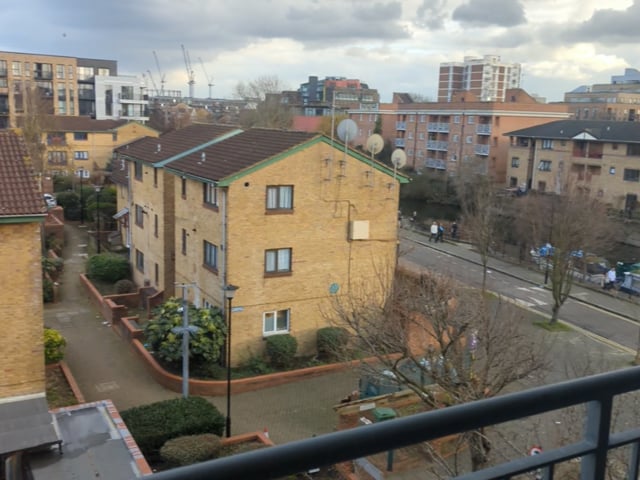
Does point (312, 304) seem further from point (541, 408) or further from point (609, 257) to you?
point (609, 257)

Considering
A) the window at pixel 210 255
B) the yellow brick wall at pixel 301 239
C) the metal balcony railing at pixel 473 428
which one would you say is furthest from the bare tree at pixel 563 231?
the metal balcony railing at pixel 473 428

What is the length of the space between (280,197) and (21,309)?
8.81 metres

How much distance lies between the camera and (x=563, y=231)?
88.4 ft

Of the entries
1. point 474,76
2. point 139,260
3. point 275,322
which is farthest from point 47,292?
point 474,76

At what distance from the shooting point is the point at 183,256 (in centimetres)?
2405

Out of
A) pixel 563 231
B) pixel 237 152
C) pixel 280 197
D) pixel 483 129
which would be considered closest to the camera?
pixel 280 197

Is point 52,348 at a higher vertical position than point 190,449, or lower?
lower

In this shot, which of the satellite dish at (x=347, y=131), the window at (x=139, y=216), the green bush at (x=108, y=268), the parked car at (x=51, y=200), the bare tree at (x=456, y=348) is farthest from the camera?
the parked car at (x=51, y=200)

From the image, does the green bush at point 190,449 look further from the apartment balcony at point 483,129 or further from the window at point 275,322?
the apartment balcony at point 483,129

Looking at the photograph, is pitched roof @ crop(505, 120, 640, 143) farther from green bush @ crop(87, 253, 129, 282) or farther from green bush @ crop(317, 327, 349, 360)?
green bush @ crop(87, 253, 129, 282)

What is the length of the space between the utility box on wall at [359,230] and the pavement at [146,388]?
178 inches

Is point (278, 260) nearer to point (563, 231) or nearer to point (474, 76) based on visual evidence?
point (563, 231)

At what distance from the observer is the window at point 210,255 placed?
831 inches

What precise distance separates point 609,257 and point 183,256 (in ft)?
95.7
